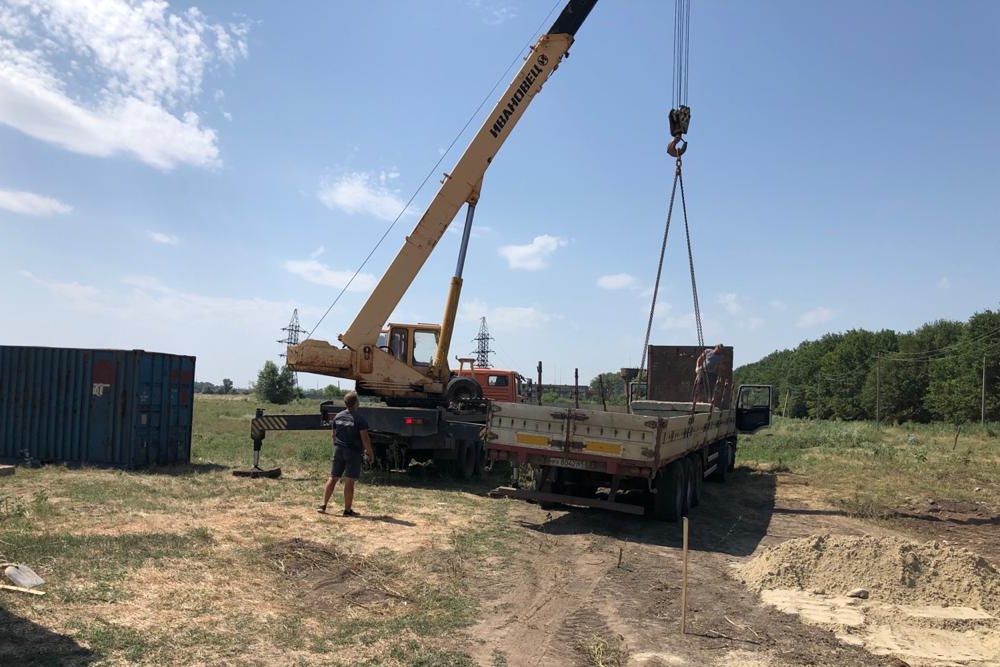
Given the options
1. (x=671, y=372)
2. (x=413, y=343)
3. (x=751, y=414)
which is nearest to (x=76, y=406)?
(x=413, y=343)

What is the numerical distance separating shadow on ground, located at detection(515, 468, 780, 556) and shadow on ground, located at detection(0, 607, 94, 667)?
5970 millimetres

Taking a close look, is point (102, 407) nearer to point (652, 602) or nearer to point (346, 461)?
point (346, 461)

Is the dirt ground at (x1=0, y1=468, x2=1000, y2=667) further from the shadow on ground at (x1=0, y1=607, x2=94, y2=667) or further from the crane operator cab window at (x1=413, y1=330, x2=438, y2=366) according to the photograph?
the crane operator cab window at (x1=413, y1=330, x2=438, y2=366)

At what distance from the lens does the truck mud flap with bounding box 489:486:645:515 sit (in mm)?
9664

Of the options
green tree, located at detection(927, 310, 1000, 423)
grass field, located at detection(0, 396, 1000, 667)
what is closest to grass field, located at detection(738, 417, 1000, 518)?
grass field, located at detection(0, 396, 1000, 667)

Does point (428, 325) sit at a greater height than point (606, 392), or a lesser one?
greater

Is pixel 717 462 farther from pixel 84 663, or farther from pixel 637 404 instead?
pixel 84 663

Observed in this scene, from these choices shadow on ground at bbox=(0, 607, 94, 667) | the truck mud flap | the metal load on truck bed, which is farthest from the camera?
the truck mud flap

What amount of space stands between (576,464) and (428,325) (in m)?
5.75

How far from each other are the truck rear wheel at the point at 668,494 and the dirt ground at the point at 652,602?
0.20m

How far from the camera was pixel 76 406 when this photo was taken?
45.1 ft

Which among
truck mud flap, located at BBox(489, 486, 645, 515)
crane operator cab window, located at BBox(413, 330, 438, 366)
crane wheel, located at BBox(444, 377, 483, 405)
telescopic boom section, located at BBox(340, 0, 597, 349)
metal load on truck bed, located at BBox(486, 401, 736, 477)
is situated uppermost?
telescopic boom section, located at BBox(340, 0, 597, 349)

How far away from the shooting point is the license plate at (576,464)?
9474mm

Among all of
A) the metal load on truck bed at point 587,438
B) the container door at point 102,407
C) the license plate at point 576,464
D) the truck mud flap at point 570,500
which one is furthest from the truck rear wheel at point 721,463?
the container door at point 102,407
